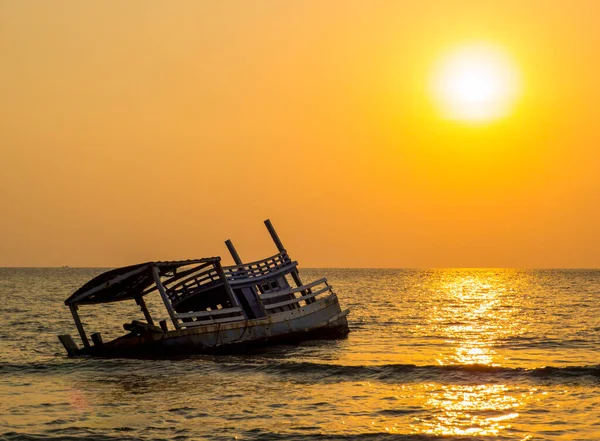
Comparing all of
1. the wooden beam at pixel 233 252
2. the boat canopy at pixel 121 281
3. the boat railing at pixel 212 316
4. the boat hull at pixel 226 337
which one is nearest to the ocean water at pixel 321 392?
the boat hull at pixel 226 337

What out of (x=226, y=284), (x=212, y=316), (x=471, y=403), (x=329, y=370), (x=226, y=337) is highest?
(x=226, y=284)

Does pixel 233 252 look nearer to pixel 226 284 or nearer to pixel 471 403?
pixel 226 284

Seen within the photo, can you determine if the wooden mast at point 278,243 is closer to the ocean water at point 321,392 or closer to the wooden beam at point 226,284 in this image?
the ocean water at point 321,392

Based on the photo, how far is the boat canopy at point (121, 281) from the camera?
26891 mm

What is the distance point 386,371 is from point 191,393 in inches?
286

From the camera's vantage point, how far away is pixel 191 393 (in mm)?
22703

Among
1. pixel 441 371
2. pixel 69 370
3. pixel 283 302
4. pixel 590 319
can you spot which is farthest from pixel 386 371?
pixel 590 319

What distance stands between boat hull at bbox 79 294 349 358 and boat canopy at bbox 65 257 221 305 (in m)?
1.70

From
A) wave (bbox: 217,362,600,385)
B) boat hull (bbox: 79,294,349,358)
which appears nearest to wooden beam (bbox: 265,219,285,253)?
boat hull (bbox: 79,294,349,358)

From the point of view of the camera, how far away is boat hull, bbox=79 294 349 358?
2739 cm

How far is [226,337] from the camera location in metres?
28.9

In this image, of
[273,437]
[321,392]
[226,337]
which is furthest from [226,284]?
[273,437]

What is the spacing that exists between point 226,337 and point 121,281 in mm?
4082

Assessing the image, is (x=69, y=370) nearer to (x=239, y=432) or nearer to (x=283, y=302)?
(x=283, y=302)
